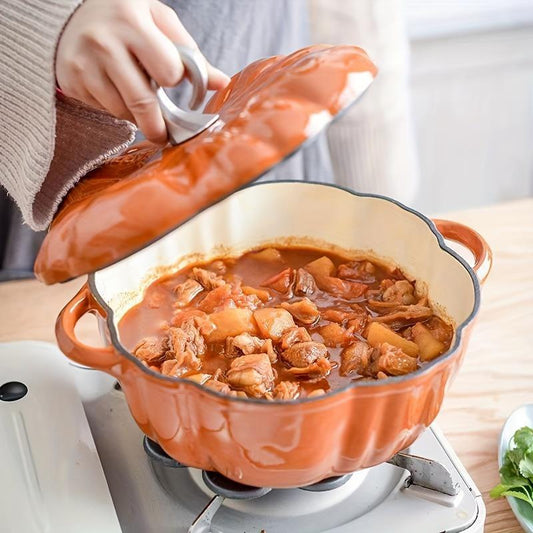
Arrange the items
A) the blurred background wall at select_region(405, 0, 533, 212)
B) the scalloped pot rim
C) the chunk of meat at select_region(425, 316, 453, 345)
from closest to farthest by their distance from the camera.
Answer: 1. the scalloped pot rim
2. the chunk of meat at select_region(425, 316, 453, 345)
3. the blurred background wall at select_region(405, 0, 533, 212)

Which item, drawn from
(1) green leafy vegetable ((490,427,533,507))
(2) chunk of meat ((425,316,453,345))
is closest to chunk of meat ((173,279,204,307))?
(2) chunk of meat ((425,316,453,345))

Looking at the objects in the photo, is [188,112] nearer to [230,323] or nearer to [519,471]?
[230,323]

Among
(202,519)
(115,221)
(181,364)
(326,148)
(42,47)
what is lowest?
(326,148)

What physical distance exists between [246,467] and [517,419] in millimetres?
458

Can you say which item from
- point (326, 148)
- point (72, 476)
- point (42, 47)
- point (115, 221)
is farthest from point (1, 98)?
point (326, 148)

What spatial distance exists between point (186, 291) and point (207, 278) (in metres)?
0.04

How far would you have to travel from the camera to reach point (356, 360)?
918 mm

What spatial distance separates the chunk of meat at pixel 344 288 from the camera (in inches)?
42.3

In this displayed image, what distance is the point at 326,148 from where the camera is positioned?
2.19 metres

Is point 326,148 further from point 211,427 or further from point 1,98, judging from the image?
point 211,427

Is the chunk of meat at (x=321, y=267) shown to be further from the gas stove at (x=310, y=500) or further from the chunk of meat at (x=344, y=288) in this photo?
the gas stove at (x=310, y=500)

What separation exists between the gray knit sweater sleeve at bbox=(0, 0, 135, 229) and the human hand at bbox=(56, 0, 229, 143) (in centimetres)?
5

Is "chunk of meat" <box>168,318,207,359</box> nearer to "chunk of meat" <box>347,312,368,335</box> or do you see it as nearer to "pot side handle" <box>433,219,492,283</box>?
"chunk of meat" <box>347,312,368,335</box>

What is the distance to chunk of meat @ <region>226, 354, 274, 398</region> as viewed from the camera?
0.87m
